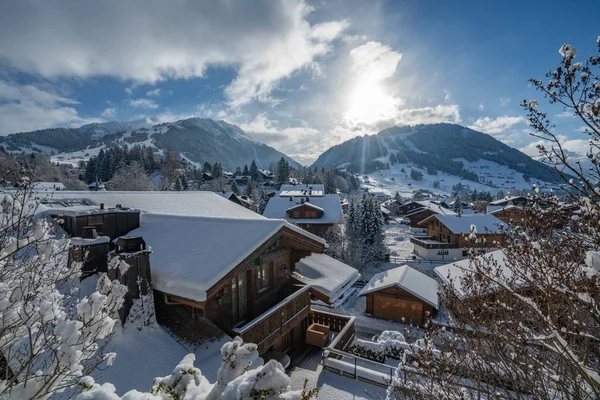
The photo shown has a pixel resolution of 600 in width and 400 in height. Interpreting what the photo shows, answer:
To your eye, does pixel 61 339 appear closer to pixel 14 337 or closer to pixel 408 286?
pixel 14 337

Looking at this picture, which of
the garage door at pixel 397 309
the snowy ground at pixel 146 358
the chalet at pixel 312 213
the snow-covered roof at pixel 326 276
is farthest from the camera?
the chalet at pixel 312 213

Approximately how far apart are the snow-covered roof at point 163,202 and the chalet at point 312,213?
24039 millimetres

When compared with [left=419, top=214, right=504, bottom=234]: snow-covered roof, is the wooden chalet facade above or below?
above

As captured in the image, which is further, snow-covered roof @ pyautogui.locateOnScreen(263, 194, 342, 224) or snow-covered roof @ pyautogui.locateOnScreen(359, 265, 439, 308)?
snow-covered roof @ pyautogui.locateOnScreen(263, 194, 342, 224)

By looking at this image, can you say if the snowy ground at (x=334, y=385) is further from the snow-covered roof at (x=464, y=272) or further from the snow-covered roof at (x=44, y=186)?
the snow-covered roof at (x=44, y=186)

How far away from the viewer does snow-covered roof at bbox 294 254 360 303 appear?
1048 cm

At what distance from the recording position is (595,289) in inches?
144

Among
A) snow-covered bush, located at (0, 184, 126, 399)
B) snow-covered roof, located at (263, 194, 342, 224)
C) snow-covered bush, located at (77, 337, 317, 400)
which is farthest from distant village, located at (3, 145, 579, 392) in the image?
snow-covered roof, located at (263, 194, 342, 224)

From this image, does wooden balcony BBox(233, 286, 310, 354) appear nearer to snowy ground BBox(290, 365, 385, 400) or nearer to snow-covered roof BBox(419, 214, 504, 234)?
snowy ground BBox(290, 365, 385, 400)

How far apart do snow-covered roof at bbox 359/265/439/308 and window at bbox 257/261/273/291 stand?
13.5 m

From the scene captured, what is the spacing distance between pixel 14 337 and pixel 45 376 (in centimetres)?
108

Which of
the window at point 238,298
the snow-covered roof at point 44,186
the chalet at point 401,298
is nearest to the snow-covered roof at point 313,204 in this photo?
the chalet at point 401,298

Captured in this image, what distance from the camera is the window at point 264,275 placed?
964 centimetres

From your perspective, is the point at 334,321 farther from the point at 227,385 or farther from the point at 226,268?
the point at 227,385
